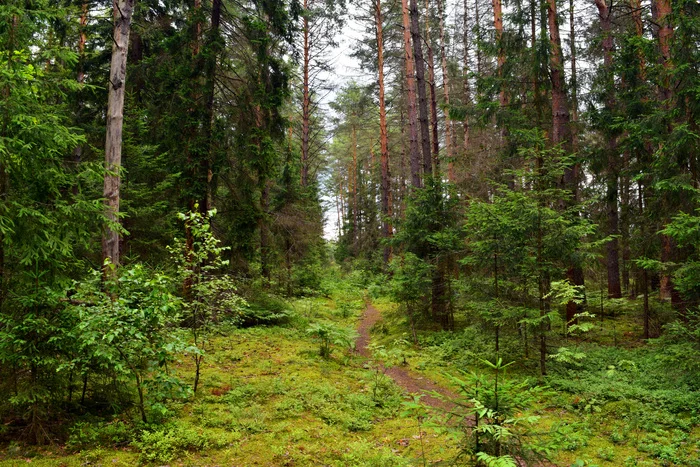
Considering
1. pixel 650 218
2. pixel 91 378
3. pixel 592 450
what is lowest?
pixel 592 450

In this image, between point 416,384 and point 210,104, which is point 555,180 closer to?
point 416,384

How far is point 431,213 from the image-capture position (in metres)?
11.3

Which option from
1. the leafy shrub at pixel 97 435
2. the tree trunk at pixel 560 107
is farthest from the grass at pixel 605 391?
the leafy shrub at pixel 97 435

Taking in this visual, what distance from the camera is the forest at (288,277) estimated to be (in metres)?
4.51

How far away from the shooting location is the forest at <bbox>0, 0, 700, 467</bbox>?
14.8 ft

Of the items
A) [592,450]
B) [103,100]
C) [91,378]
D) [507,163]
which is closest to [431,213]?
[507,163]

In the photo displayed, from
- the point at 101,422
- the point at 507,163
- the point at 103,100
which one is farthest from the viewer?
the point at 507,163

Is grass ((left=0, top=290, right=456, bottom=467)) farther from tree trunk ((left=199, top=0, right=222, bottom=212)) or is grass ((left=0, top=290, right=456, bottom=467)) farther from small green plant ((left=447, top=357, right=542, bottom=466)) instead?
tree trunk ((left=199, top=0, right=222, bottom=212))

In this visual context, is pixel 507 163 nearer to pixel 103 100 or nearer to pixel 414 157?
pixel 414 157

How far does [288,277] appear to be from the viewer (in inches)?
660

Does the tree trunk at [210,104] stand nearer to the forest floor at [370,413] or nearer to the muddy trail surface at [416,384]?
the forest floor at [370,413]

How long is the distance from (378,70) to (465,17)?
227 inches

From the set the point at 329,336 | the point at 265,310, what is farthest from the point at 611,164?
the point at 265,310

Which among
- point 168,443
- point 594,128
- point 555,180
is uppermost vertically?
point 594,128
